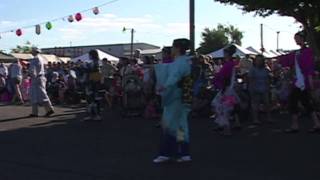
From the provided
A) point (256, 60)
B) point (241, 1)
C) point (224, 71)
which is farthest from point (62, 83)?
point (224, 71)

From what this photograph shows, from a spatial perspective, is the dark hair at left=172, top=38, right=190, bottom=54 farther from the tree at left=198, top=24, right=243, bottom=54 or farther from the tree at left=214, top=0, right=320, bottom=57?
the tree at left=198, top=24, right=243, bottom=54

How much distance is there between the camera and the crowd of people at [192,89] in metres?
9.41

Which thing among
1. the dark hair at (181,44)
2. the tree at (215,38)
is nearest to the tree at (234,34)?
the tree at (215,38)

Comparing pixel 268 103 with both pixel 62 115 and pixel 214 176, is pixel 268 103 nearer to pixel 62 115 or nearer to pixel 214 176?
pixel 62 115

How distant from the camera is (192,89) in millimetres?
9859

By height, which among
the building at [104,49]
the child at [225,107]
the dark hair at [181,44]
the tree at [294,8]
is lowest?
the child at [225,107]

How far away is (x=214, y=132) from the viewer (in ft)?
43.2

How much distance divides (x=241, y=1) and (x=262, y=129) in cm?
1348

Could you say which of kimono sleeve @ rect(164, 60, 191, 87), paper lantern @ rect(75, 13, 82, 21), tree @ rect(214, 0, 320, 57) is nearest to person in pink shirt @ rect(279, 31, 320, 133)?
kimono sleeve @ rect(164, 60, 191, 87)

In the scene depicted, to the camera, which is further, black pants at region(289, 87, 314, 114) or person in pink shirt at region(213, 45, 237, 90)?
person in pink shirt at region(213, 45, 237, 90)

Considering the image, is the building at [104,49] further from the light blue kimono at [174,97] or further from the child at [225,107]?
the light blue kimono at [174,97]

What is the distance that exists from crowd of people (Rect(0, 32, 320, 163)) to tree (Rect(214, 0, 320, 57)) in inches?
189

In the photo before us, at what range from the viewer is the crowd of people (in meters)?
9.41

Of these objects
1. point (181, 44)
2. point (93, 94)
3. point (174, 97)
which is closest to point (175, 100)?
point (174, 97)
